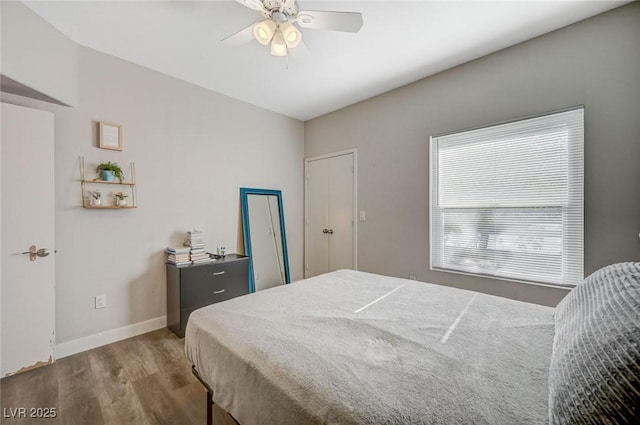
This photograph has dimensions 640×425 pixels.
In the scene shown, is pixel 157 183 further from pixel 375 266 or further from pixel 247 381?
pixel 375 266

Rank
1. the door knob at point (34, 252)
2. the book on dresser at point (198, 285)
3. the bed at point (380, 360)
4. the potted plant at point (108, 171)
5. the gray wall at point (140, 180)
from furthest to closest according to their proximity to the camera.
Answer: the book on dresser at point (198, 285), the potted plant at point (108, 171), the gray wall at point (140, 180), the door knob at point (34, 252), the bed at point (380, 360)

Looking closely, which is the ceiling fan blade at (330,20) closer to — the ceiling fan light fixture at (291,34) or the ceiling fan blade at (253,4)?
the ceiling fan light fixture at (291,34)

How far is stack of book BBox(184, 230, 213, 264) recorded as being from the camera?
282cm

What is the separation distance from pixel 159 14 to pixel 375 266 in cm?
332

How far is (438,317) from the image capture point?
4.47 feet

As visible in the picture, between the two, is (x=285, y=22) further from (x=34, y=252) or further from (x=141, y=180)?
(x=34, y=252)

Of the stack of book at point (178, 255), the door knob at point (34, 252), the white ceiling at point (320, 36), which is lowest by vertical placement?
the stack of book at point (178, 255)

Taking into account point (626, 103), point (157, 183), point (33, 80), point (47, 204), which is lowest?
point (47, 204)

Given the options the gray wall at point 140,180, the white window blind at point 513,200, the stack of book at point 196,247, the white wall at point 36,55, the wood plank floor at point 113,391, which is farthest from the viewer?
the stack of book at point 196,247

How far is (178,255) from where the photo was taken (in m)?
2.71

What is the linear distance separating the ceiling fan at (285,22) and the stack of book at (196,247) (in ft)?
6.41

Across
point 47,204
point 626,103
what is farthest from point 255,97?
point 626,103

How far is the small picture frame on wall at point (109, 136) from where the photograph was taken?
7.89 feet

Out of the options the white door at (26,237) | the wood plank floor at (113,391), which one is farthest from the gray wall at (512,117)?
the white door at (26,237)
